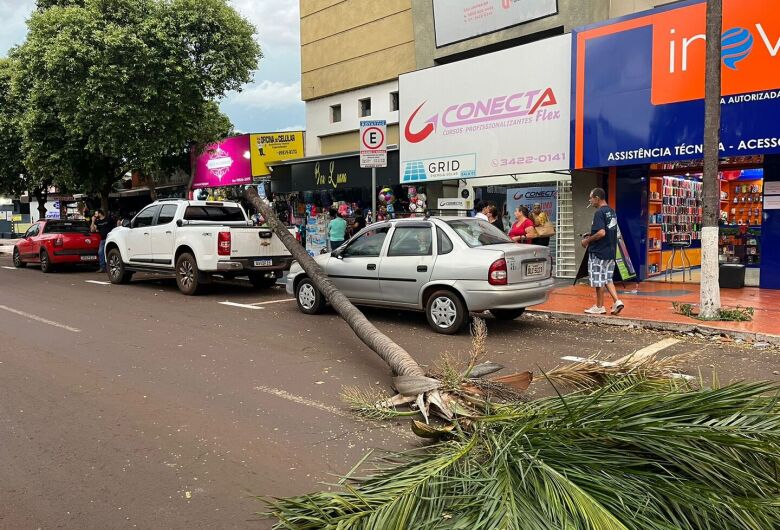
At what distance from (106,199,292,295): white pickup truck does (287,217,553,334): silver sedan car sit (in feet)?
9.62

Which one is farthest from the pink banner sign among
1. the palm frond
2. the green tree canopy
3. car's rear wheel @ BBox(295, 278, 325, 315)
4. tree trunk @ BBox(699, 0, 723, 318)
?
the palm frond

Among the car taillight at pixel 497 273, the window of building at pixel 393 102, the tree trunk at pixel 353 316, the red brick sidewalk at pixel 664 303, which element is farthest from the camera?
the window of building at pixel 393 102

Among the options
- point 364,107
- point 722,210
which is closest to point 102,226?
point 364,107

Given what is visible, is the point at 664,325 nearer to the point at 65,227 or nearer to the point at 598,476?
the point at 598,476

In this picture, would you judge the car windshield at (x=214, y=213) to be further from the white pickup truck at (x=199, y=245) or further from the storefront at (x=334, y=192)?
the storefront at (x=334, y=192)

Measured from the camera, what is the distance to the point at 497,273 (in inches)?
310

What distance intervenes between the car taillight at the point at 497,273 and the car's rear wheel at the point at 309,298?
3145 millimetres

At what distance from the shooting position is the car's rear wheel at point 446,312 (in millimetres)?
8117

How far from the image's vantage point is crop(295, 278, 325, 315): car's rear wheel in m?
9.85

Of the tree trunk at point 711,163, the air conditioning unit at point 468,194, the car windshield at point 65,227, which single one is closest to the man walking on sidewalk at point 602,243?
the tree trunk at point 711,163

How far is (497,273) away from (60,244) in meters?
15.0

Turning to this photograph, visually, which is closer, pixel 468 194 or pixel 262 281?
pixel 262 281

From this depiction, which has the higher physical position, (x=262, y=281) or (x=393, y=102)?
(x=393, y=102)

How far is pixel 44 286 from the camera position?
1416 centimetres
